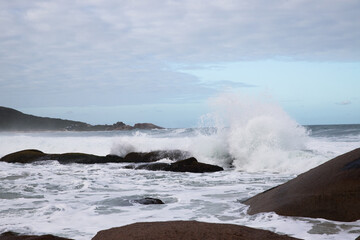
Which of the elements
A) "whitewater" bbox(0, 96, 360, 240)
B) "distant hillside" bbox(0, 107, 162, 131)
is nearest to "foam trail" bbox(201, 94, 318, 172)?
"whitewater" bbox(0, 96, 360, 240)

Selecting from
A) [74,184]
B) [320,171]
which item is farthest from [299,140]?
[320,171]

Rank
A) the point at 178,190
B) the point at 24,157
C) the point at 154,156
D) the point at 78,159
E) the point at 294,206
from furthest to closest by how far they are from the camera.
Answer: the point at 24,157
the point at 78,159
the point at 154,156
the point at 178,190
the point at 294,206

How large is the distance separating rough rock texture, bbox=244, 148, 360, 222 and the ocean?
0.47 ft

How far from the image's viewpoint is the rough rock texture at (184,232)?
2.82m

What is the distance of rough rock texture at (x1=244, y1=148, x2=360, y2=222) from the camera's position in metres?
4.21

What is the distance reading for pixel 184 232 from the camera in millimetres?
2889

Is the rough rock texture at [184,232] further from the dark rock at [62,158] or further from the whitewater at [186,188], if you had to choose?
the dark rock at [62,158]

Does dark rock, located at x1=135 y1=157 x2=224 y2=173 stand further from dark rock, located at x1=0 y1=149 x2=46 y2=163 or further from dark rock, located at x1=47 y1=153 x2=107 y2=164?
dark rock, located at x1=0 y1=149 x2=46 y2=163

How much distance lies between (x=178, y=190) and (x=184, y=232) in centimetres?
504

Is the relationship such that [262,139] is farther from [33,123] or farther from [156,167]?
[33,123]

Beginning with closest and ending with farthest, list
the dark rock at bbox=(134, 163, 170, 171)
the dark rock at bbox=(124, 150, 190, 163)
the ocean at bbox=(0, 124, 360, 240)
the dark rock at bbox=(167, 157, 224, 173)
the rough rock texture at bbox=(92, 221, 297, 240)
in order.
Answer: the rough rock texture at bbox=(92, 221, 297, 240), the ocean at bbox=(0, 124, 360, 240), the dark rock at bbox=(167, 157, 224, 173), the dark rock at bbox=(134, 163, 170, 171), the dark rock at bbox=(124, 150, 190, 163)

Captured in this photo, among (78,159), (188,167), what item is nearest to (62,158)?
(78,159)

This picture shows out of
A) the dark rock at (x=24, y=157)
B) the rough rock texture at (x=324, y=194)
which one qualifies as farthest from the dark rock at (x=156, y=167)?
the rough rock texture at (x=324, y=194)

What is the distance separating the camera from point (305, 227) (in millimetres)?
3988
